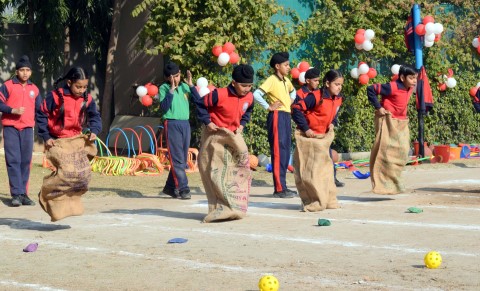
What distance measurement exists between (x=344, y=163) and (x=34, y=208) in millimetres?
7057

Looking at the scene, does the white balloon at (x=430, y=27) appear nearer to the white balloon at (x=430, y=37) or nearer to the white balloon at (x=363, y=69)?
the white balloon at (x=430, y=37)

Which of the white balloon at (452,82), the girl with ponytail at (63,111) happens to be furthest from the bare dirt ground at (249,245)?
the white balloon at (452,82)

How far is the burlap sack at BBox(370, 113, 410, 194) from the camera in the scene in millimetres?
12969

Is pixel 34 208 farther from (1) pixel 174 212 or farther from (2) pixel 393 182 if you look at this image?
(2) pixel 393 182

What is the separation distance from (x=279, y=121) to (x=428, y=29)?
6.14m

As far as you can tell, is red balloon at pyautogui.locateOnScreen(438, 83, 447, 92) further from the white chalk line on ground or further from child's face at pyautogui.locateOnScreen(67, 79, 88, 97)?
the white chalk line on ground

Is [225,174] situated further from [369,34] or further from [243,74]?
[369,34]

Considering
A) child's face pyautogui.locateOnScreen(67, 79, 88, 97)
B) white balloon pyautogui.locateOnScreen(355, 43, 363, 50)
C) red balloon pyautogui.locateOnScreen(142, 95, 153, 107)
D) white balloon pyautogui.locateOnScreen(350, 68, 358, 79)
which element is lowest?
child's face pyautogui.locateOnScreen(67, 79, 88, 97)

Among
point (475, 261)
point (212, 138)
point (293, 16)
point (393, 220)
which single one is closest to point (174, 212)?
point (212, 138)

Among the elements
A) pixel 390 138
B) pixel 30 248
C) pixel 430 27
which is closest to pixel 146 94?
pixel 430 27

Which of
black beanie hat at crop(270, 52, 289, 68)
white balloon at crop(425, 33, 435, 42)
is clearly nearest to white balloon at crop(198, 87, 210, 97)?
black beanie hat at crop(270, 52, 289, 68)

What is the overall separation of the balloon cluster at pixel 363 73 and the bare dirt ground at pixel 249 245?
19.1ft

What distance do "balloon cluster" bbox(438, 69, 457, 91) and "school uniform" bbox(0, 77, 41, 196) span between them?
10594mm

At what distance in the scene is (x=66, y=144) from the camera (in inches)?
414
